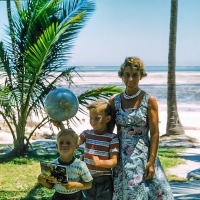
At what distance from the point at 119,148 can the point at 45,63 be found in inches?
183

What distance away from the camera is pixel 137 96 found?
3.35m

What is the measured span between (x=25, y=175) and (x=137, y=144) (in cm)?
409

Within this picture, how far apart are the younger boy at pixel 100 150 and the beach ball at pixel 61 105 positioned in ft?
0.55

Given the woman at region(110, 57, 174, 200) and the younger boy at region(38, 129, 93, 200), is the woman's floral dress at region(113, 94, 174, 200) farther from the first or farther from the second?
the younger boy at region(38, 129, 93, 200)

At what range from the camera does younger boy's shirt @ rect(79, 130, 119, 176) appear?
3252 millimetres

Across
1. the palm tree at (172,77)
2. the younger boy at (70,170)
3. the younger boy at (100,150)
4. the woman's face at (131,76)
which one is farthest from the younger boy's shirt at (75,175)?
the palm tree at (172,77)

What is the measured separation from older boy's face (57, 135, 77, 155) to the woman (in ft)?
1.75

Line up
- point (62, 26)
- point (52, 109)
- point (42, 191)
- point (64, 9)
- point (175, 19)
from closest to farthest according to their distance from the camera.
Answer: point (52, 109) < point (42, 191) < point (62, 26) < point (64, 9) < point (175, 19)

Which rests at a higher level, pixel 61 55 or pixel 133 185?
pixel 61 55

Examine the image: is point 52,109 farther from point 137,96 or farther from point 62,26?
point 62,26

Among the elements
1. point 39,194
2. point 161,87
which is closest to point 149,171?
point 39,194

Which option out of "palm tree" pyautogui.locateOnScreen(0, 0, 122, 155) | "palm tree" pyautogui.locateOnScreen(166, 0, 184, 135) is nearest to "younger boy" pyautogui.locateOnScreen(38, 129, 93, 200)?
"palm tree" pyautogui.locateOnScreen(0, 0, 122, 155)

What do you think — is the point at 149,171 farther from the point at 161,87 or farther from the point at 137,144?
the point at 161,87

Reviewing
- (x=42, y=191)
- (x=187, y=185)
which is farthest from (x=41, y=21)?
(x=187, y=185)
